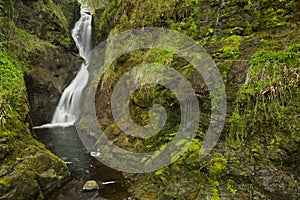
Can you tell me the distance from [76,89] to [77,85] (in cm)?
43

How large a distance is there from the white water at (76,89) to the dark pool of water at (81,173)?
123 inches

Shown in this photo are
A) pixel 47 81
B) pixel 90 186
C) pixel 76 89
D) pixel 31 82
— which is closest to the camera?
pixel 90 186

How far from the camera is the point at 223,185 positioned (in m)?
3.83

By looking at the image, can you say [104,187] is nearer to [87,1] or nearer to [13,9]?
[13,9]

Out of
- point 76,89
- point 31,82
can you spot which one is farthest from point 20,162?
point 76,89

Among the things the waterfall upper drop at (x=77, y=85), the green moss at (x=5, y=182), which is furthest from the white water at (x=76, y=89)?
the green moss at (x=5, y=182)

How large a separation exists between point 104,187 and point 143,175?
106cm

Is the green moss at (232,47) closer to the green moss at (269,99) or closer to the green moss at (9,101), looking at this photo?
the green moss at (269,99)

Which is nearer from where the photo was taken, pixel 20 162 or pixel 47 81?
pixel 20 162

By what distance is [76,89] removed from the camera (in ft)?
47.0

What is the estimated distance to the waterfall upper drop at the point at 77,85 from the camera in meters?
13.4

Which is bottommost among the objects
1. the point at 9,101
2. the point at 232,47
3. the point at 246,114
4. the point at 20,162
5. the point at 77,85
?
the point at 20,162

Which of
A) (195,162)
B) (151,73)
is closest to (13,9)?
(151,73)

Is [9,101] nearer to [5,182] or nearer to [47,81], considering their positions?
[5,182]
